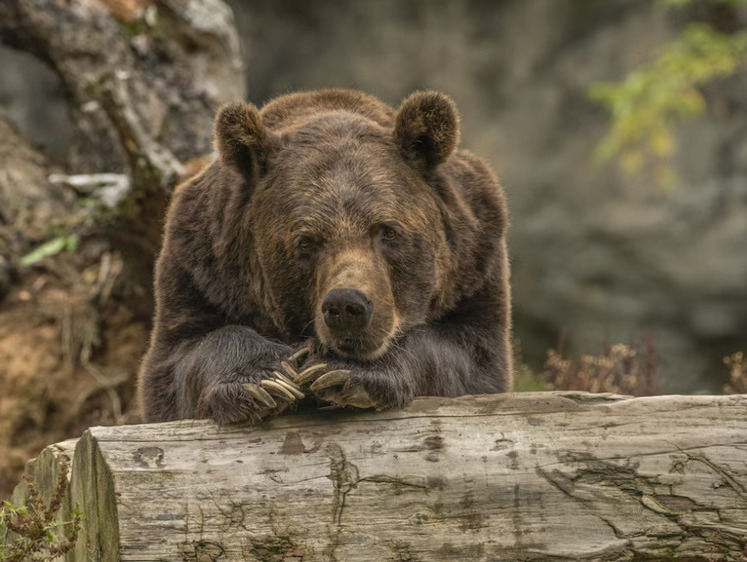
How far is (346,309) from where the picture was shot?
3.83 meters

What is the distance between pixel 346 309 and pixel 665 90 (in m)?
9.61

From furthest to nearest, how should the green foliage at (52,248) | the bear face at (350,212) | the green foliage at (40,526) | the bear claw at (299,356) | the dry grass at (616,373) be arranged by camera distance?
1. the green foliage at (52,248)
2. the dry grass at (616,373)
3. the bear face at (350,212)
4. the bear claw at (299,356)
5. the green foliage at (40,526)

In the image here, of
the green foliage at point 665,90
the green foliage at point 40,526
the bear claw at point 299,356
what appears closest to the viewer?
the green foliage at point 40,526

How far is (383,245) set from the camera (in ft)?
14.1

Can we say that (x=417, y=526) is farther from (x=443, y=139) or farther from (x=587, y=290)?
(x=587, y=290)

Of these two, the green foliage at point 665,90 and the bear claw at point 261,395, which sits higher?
the green foliage at point 665,90

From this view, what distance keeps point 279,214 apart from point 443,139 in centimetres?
79

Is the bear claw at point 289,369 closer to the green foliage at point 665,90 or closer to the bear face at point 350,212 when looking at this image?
the bear face at point 350,212

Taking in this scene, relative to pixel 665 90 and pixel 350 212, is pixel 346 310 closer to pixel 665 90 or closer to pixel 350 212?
pixel 350 212

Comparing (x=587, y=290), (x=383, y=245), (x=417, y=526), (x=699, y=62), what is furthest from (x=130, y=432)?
(x=587, y=290)

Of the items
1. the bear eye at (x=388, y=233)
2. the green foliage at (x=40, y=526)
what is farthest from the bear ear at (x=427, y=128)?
Answer: the green foliage at (x=40, y=526)

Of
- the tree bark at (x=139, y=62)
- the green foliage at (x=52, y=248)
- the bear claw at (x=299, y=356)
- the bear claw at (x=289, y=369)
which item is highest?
the tree bark at (x=139, y=62)

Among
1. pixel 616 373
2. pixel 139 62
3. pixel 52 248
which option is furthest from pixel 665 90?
pixel 52 248

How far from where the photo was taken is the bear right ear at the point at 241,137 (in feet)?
14.5
